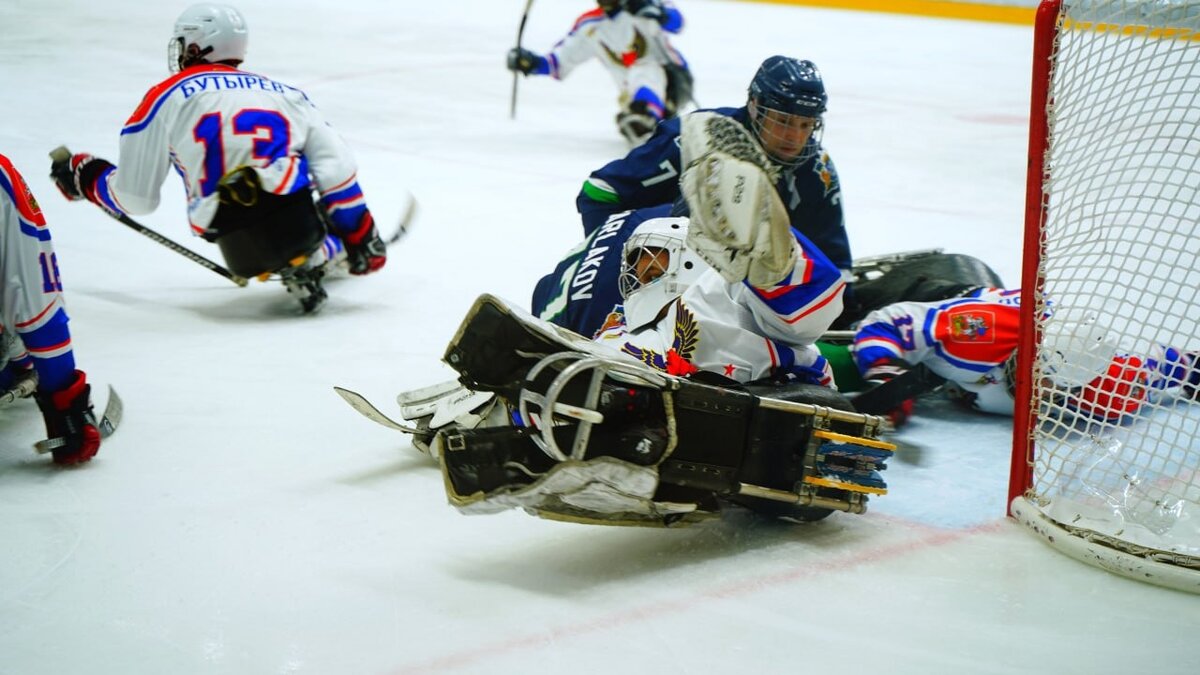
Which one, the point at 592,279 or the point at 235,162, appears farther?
the point at 235,162

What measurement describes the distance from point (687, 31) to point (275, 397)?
801cm

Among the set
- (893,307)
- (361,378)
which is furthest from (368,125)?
(893,307)

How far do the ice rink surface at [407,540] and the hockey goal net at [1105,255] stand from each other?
9 centimetres

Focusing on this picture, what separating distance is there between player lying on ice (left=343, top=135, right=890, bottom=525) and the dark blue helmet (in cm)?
65

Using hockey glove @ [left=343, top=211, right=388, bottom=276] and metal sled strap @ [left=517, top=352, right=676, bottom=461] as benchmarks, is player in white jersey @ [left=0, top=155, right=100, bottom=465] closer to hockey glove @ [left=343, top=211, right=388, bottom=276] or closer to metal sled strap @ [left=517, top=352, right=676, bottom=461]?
metal sled strap @ [left=517, top=352, right=676, bottom=461]

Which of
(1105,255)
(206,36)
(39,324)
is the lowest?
(39,324)

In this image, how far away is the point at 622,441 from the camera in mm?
2289

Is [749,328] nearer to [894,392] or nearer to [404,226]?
[894,392]

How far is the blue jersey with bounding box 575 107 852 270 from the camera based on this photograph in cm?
346

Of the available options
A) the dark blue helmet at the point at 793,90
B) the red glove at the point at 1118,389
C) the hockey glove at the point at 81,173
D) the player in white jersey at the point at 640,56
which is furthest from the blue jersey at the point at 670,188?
the player in white jersey at the point at 640,56

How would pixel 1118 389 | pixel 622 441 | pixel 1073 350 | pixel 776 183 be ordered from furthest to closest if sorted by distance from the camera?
pixel 776 183
pixel 1118 389
pixel 1073 350
pixel 622 441

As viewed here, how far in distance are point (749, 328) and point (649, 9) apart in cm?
443

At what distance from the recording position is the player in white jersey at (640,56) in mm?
6652

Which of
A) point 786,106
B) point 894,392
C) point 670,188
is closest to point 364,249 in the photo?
point 670,188
